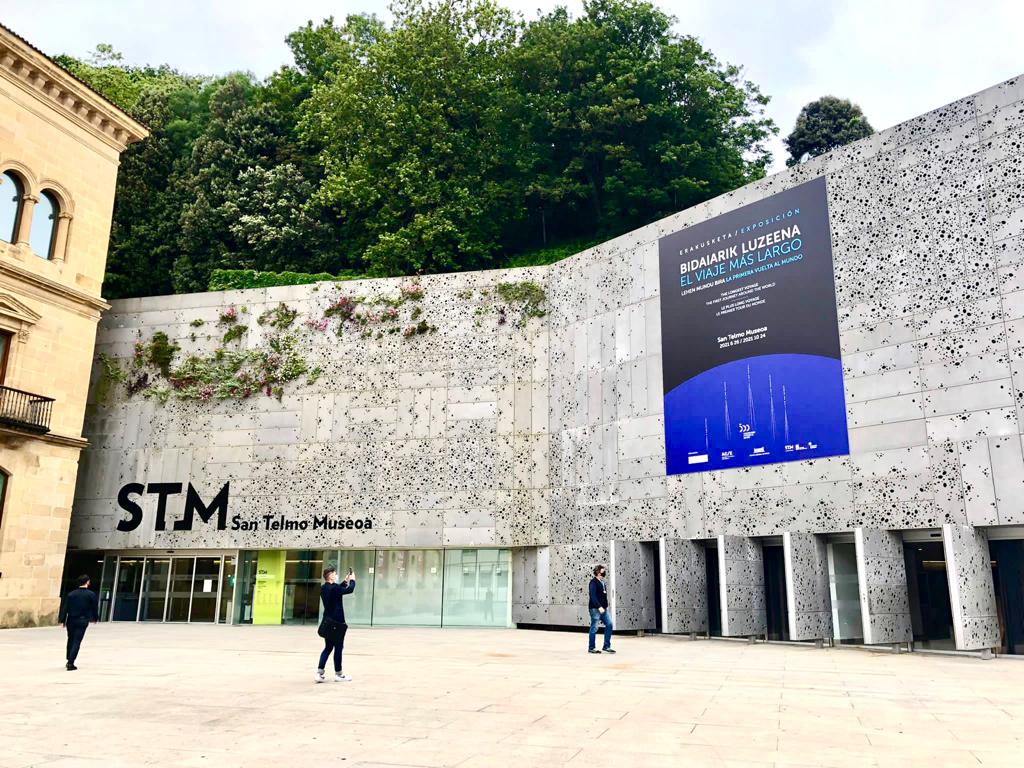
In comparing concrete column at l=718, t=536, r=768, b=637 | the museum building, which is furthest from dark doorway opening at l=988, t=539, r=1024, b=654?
concrete column at l=718, t=536, r=768, b=637

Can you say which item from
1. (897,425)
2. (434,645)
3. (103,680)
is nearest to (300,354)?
(434,645)

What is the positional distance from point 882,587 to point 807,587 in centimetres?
180

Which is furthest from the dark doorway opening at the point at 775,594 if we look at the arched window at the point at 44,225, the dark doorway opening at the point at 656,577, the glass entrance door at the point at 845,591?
the arched window at the point at 44,225

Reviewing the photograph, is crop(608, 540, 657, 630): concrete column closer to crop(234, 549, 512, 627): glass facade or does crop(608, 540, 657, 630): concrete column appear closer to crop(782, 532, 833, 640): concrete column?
crop(782, 532, 833, 640): concrete column

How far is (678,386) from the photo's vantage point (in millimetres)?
22594

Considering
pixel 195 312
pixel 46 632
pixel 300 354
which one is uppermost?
pixel 195 312

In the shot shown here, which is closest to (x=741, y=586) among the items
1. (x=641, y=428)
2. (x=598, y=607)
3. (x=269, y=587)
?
(x=641, y=428)

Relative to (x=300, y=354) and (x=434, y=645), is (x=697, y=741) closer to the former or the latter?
(x=434, y=645)

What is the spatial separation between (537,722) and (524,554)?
1708 centimetres

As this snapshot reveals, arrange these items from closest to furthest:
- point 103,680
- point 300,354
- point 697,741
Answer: point 697,741
point 103,680
point 300,354

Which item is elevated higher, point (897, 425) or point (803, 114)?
point (803, 114)

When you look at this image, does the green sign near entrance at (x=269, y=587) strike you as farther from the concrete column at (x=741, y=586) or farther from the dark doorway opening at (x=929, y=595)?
the dark doorway opening at (x=929, y=595)

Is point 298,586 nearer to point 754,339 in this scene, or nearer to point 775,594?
point 775,594

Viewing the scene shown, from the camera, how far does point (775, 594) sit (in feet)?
68.8
